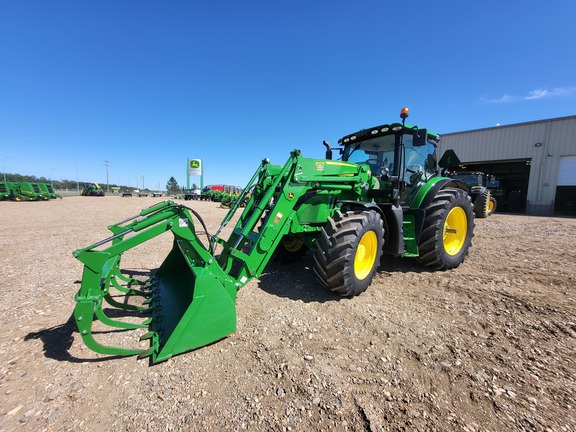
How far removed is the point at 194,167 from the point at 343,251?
5248 cm

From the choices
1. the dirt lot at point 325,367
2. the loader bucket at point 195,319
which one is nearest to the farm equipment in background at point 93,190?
the dirt lot at point 325,367

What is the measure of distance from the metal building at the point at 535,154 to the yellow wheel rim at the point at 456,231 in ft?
48.5

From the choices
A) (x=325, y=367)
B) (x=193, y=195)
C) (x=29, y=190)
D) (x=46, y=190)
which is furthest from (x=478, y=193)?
(x=46, y=190)

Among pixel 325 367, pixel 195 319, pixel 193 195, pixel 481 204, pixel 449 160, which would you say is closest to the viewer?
pixel 325 367

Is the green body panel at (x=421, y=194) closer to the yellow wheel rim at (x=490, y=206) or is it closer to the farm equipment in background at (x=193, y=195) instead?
the yellow wheel rim at (x=490, y=206)

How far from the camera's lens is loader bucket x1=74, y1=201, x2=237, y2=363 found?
210 cm

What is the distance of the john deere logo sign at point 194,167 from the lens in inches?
1991

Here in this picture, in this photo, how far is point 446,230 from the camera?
4.76m

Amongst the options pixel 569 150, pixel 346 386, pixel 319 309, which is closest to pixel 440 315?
pixel 319 309

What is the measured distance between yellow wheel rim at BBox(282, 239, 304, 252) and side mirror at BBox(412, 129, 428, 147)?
8.68 ft

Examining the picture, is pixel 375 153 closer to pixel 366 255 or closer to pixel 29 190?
pixel 366 255

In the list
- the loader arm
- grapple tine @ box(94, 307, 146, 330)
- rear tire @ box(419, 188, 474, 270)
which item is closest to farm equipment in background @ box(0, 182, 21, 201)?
the loader arm

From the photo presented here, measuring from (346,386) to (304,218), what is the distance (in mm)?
2051

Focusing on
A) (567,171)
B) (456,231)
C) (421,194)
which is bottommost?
(456,231)
